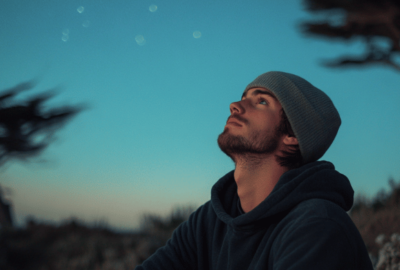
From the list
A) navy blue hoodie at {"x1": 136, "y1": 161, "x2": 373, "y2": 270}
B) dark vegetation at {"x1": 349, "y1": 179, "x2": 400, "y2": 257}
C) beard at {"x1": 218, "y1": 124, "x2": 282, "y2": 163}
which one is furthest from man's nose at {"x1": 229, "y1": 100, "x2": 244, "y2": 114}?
dark vegetation at {"x1": 349, "y1": 179, "x2": 400, "y2": 257}

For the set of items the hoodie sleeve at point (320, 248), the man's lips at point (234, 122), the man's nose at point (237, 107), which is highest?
the man's nose at point (237, 107)

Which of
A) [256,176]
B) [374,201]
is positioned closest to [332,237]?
[256,176]

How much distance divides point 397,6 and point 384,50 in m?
1.13

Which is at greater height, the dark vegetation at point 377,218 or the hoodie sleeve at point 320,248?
the hoodie sleeve at point 320,248

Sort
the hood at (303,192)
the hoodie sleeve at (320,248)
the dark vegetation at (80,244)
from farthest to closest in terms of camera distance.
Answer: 1. the dark vegetation at (80,244)
2. the hood at (303,192)
3. the hoodie sleeve at (320,248)

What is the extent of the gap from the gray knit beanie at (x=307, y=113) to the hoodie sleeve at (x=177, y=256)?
909 millimetres

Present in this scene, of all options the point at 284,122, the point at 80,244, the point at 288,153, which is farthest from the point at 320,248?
the point at 80,244

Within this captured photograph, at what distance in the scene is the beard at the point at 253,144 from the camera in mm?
1991

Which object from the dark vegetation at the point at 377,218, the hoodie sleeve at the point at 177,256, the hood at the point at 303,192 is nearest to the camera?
the hood at the point at 303,192

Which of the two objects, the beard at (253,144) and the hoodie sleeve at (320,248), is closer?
the hoodie sleeve at (320,248)

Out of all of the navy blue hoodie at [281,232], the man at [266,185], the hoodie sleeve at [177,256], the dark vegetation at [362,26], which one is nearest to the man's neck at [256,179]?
the man at [266,185]

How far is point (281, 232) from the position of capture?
1.49 m

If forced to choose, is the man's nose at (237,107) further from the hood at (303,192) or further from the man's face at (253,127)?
the hood at (303,192)

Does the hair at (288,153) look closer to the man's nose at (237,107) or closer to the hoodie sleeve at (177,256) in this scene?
the man's nose at (237,107)
